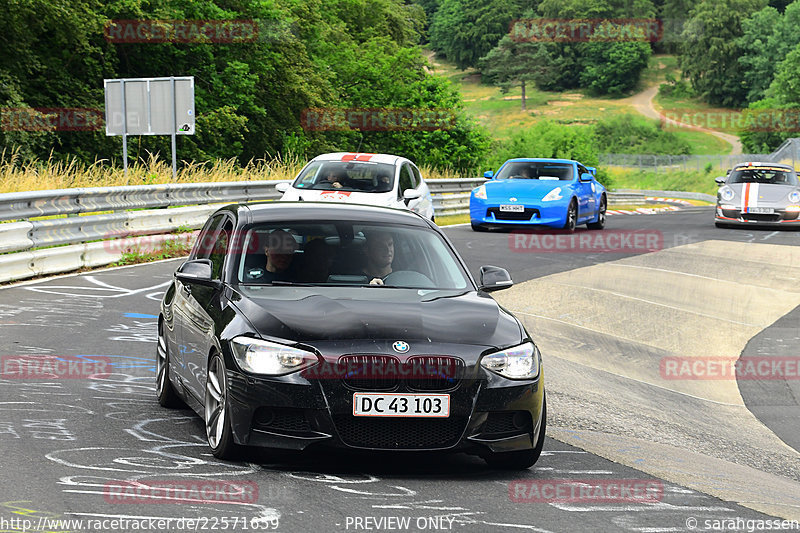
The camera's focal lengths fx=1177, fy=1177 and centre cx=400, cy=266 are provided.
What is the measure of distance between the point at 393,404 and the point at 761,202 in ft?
73.0

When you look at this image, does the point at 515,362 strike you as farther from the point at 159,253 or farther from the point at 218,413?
the point at 159,253

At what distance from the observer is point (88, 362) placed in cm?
924

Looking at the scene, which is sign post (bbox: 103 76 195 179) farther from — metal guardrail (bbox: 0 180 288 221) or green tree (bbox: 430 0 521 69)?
green tree (bbox: 430 0 521 69)

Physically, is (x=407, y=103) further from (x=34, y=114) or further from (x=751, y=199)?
(x=751, y=199)

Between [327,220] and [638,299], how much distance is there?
31.1 feet

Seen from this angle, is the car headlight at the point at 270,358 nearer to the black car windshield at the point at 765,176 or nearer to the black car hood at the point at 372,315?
the black car hood at the point at 372,315

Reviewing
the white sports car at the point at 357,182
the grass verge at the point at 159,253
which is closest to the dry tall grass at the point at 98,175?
the grass verge at the point at 159,253

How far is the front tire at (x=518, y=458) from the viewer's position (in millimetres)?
6102

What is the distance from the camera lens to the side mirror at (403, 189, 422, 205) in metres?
18.4

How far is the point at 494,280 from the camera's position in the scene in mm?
7188

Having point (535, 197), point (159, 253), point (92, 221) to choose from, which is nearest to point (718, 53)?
point (535, 197)

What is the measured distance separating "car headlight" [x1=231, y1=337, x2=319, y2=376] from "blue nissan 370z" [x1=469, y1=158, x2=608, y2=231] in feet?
58.0

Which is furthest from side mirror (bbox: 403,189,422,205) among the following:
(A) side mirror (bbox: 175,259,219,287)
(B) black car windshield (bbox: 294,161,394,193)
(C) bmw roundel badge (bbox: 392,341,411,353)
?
(C) bmw roundel badge (bbox: 392,341,411,353)

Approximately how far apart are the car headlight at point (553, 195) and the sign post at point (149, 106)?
23.6 feet
